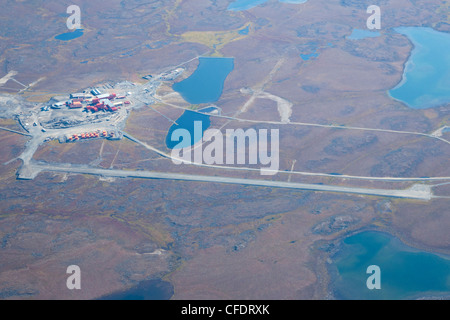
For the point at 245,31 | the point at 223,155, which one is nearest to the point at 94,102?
the point at 223,155

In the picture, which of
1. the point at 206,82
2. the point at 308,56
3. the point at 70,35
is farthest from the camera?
the point at 70,35

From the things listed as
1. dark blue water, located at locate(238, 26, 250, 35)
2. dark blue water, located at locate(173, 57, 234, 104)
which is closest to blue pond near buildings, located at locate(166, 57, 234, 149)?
dark blue water, located at locate(173, 57, 234, 104)

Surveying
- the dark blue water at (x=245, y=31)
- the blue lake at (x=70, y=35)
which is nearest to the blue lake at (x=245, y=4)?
the dark blue water at (x=245, y=31)

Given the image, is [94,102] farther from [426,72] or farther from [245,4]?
[426,72]

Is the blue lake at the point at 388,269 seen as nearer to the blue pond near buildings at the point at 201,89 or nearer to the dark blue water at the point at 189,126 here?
the dark blue water at the point at 189,126

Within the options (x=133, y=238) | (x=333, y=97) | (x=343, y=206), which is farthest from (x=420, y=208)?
(x=133, y=238)

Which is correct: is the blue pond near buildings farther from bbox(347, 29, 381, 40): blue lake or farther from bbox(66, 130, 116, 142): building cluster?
bbox(347, 29, 381, 40): blue lake

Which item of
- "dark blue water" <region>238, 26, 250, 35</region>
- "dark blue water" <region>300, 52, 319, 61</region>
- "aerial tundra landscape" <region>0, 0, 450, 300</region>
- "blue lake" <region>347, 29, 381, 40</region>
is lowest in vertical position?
"aerial tundra landscape" <region>0, 0, 450, 300</region>
